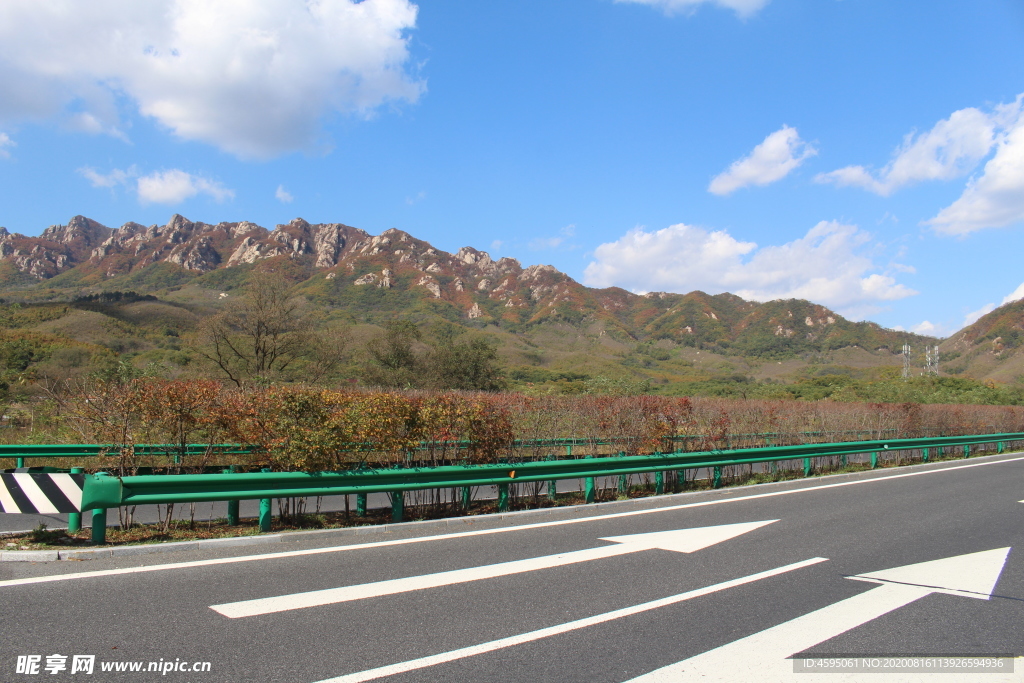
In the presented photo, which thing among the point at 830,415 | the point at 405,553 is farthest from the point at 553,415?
the point at 830,415

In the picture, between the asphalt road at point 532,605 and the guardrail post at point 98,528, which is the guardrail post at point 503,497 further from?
the guardrail post at point 98,528

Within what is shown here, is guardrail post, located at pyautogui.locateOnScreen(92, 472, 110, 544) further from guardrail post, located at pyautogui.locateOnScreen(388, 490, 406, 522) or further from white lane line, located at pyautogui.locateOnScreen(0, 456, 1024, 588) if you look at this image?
guardrail post, located at pyautogui.locateOnScreen(388, 490, 406, 522)

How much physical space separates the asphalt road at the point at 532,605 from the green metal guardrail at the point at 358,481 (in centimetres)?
60

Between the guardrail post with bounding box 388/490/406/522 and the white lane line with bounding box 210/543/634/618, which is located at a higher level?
the guardrail post with bounding box 388/490/406/522

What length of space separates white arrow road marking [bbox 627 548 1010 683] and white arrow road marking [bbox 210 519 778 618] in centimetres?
199

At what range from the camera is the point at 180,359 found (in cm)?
4722

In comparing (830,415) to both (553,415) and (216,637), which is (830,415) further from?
(216,637)

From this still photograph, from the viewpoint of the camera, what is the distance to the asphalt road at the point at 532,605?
394 centimetres

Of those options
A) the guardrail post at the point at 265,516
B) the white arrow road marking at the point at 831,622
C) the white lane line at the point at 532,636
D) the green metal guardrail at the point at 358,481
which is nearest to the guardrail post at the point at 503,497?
the green metal guardrail at the point at 358,481

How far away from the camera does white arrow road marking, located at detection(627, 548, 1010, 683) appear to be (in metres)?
3.89

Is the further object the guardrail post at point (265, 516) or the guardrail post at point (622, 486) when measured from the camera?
the guardrail post at point (622, 486)

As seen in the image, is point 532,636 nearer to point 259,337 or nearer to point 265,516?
point 265,516

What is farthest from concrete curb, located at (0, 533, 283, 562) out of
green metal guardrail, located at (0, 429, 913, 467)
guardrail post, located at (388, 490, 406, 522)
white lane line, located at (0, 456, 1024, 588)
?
guardrail post, located at (388, 490, 406, 522)

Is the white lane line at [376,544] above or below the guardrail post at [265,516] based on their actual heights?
below
